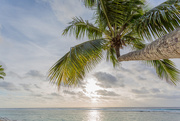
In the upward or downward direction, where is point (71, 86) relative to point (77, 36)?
downward

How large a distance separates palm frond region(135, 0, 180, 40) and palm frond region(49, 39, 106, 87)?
44.9 inches

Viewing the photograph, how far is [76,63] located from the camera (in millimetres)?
3014

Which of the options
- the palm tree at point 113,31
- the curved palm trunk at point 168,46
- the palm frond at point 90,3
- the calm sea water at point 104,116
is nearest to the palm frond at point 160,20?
the palm tree at point 113,31

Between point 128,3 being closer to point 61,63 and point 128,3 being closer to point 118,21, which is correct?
point 118,21

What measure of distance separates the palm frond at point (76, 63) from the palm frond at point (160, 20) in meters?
1.14

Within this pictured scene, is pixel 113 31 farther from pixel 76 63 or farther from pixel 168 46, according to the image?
pixel 168 46

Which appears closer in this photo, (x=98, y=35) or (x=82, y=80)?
(x=82, y=80)

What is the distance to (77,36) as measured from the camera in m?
5.28

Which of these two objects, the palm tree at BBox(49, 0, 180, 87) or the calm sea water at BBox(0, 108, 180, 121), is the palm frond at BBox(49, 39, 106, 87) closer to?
the palm tree at BBox(49, 0, 180, 87)

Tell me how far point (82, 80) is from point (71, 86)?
0.39 metres

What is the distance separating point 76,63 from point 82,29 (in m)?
2.48

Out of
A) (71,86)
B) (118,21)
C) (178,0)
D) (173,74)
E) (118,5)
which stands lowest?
(71,86)

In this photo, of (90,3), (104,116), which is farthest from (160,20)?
(104,116)

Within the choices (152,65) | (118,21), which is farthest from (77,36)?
(152,65)
